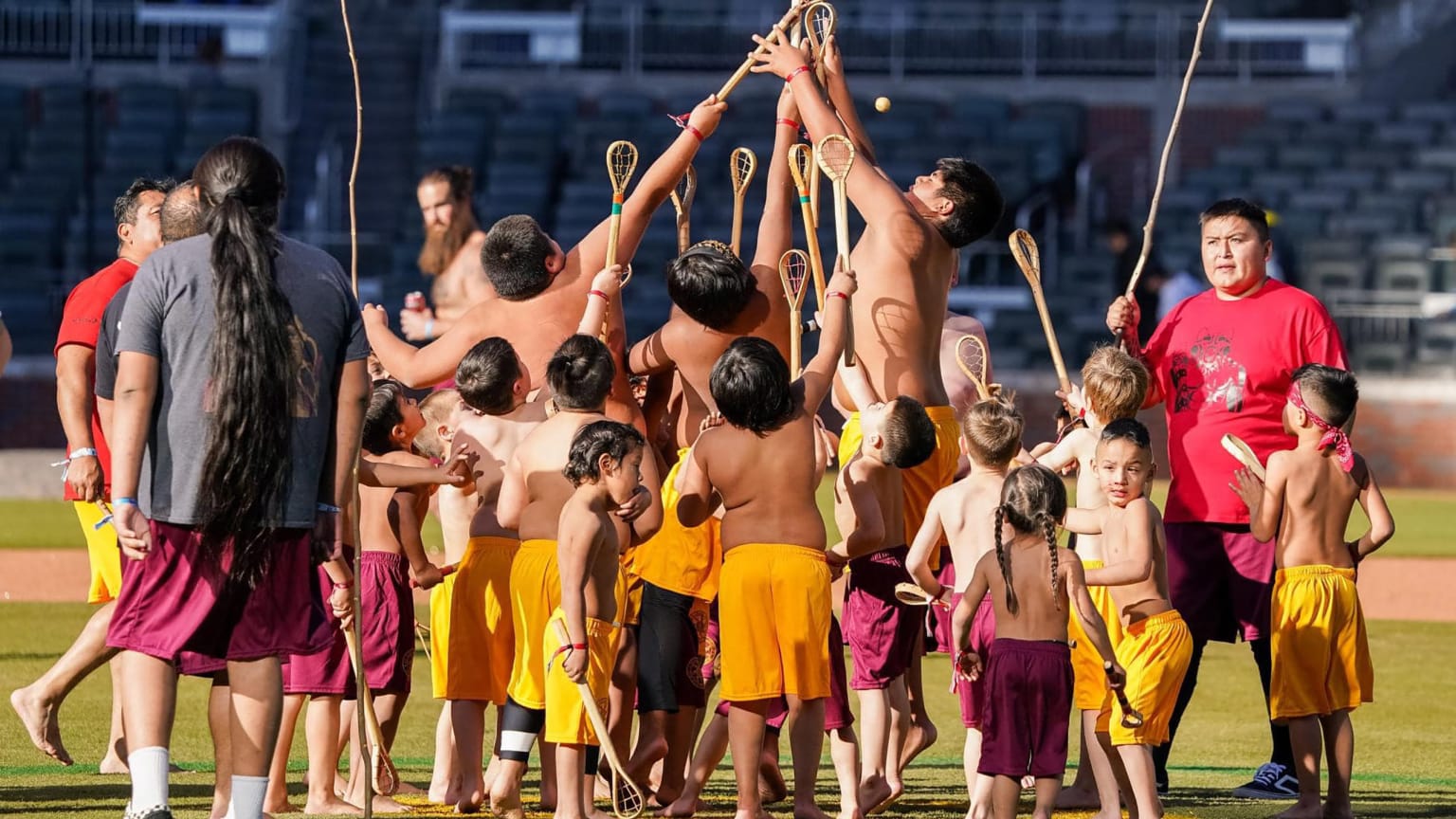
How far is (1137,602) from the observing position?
6410 millimetres

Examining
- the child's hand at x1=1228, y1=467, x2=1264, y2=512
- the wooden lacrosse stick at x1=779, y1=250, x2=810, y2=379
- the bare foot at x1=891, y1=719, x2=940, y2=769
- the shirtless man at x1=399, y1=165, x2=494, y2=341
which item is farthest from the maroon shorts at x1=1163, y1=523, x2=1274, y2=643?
the shirtless man at x1=399, y1=165, x2=494, y2=341

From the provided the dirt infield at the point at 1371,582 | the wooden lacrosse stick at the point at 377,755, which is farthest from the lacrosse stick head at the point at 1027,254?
the dirt infield at the point at 1371,582

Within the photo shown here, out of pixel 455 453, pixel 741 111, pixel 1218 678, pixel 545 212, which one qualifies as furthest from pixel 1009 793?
pixel 741 111

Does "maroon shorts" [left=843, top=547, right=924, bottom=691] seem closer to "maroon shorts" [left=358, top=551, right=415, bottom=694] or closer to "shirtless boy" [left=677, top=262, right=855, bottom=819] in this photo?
"shirtless boy" [left=677, top=262, right=855, bottom=819]

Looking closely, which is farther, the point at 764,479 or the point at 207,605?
the point at 764,479

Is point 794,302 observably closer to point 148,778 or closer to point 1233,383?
point 1233,383

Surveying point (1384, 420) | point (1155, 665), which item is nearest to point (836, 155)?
point (1155, 665)

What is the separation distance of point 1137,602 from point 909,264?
1.27 m

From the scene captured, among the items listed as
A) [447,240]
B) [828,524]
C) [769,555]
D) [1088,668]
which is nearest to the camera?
[769,555]

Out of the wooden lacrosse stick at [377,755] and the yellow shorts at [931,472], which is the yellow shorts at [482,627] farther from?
the yellow shorts at [931,472]

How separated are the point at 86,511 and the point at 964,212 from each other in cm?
304

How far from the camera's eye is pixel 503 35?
94.1 ft

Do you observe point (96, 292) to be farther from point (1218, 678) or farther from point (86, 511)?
point (1218, 678)

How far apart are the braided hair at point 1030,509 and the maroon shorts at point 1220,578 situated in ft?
4.49
